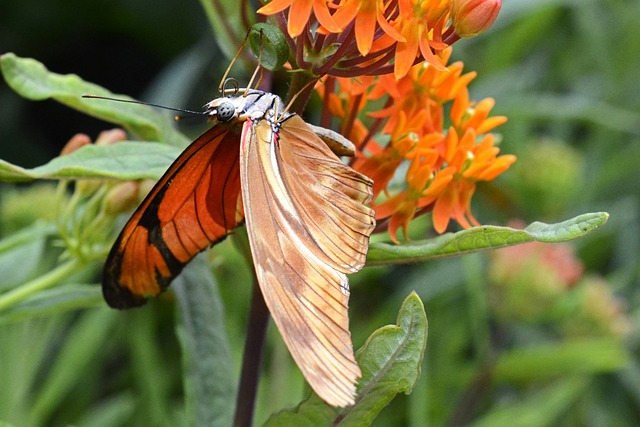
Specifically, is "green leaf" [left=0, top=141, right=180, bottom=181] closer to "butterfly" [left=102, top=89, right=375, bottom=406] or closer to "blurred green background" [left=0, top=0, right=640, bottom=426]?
"butterfly" [left=102, top=89, right=375, bottom=406]

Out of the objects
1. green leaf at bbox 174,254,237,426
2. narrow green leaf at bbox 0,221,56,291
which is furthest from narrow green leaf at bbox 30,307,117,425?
green leaf at bbox 174,254,237,426

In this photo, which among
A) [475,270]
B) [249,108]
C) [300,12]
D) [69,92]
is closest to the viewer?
[300,12]

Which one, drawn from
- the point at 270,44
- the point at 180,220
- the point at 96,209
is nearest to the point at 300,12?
the point at 270,44

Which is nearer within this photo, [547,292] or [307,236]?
[307,236]

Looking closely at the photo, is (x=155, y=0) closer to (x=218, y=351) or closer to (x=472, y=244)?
(x=218, y=351)

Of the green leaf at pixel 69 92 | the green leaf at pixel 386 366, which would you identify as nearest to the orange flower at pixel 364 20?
the green leaf at pixel 386 366

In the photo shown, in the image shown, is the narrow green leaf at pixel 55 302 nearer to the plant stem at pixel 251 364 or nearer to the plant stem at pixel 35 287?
the plant stem at pixel 35 287

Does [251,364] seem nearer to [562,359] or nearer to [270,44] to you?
[270,44]
